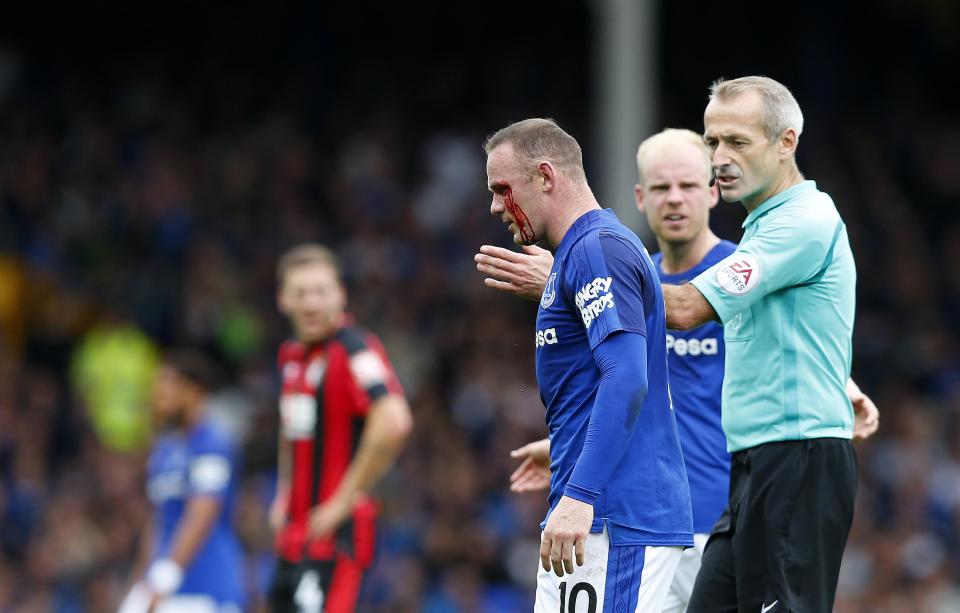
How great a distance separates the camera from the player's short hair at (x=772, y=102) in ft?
15.5

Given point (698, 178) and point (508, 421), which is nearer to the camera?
point (698, 178)

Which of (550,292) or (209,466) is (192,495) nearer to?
(209,466)

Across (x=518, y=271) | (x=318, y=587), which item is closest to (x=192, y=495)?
(x=318, y=587)

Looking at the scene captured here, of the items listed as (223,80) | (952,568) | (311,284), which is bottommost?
(952,568)

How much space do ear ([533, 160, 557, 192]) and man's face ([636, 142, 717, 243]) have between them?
4.17ft

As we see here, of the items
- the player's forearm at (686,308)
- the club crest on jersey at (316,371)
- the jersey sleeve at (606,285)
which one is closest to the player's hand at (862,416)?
the player's forearm at (686,308)

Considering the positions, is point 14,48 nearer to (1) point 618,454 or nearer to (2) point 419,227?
(2) point 419,227

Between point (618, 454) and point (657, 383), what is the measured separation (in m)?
0.37

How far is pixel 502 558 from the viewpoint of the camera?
1212cm

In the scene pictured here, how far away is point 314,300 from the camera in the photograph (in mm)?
7715

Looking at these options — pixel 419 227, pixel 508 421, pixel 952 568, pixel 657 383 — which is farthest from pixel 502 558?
pixel 657 383

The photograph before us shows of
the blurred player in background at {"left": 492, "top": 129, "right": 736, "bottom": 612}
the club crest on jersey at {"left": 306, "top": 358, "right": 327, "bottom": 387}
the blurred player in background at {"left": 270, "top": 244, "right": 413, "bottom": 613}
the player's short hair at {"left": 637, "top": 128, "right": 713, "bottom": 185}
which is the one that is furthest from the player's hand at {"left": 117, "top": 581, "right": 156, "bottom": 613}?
the player's short hair at {"left": 637, "top": 128, "right": 713, "bottom": 185}

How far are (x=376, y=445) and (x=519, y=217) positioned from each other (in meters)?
2.94

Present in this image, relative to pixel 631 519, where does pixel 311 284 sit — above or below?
above
